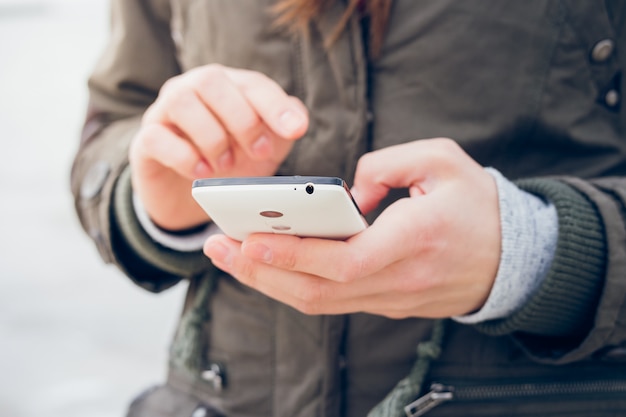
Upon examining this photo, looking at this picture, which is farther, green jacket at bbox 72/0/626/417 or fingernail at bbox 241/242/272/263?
green jacket at bbox 72/0/626/417

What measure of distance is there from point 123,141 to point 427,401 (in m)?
0.55

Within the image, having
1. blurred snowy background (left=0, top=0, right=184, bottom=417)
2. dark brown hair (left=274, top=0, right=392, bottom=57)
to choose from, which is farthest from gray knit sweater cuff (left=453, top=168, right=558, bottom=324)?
blurred snowy background (left=0, top=0, right=184, bottom=417)

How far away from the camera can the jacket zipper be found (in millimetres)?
728

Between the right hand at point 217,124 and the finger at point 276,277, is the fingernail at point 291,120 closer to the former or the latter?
the right hand at point 217,124

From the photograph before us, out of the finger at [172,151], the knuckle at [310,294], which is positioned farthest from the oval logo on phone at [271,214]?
the finger at [172,151]

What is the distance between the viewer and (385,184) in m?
0.63

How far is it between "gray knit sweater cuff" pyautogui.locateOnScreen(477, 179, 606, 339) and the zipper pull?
0.11 m

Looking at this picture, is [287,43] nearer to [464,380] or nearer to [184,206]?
[184,206]

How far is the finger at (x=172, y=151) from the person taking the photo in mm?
657

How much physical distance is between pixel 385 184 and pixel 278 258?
0.17 meters

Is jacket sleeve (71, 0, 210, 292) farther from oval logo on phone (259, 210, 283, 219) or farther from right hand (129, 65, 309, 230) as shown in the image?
oval logo on phone (259, 210, 283, 219)

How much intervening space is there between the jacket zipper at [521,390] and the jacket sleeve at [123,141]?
14.5 inches

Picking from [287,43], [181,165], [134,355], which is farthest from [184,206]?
[134,355]

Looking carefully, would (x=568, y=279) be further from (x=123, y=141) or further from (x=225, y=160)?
(x=123, y=141)
